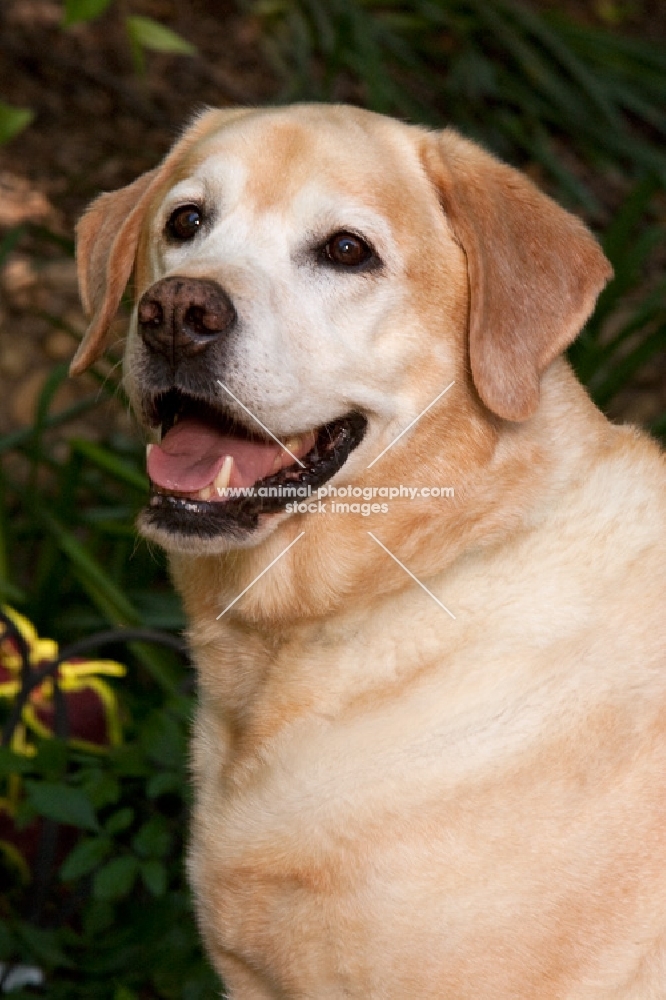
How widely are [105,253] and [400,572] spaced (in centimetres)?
112

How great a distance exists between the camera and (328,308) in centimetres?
233

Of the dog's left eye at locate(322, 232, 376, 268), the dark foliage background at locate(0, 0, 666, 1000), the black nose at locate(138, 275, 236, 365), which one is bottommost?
the dark foliage background at locate(0, 0, 666, 1000)

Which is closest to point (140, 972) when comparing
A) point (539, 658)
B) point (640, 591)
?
point (539, 658)

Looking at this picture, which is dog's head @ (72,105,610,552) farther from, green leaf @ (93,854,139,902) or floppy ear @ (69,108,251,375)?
green leaf @ (93,854,139,902)

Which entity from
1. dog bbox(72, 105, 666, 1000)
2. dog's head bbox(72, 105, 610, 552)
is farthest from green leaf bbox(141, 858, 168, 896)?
dog's head bbox(72, 105, 610, 552)

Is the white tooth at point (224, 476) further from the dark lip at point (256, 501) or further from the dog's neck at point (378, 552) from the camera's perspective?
the dog's neck at point (378, 552)

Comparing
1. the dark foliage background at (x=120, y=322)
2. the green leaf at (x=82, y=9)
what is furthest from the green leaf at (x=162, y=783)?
the green leaf at (x=82, y=9)

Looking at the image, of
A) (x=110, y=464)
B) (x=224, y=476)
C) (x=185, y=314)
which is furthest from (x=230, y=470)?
(x=110, y=464)

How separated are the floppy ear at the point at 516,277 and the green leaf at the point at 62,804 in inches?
47.5

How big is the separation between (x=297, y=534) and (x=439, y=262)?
24.4 inches

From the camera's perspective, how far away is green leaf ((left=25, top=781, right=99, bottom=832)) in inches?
98.3

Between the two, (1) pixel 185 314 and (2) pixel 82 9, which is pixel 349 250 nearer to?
(1) pixel 185 314

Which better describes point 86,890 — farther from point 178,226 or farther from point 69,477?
point 178,226

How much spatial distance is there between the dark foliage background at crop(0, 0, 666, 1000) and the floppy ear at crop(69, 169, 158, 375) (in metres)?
0.28
